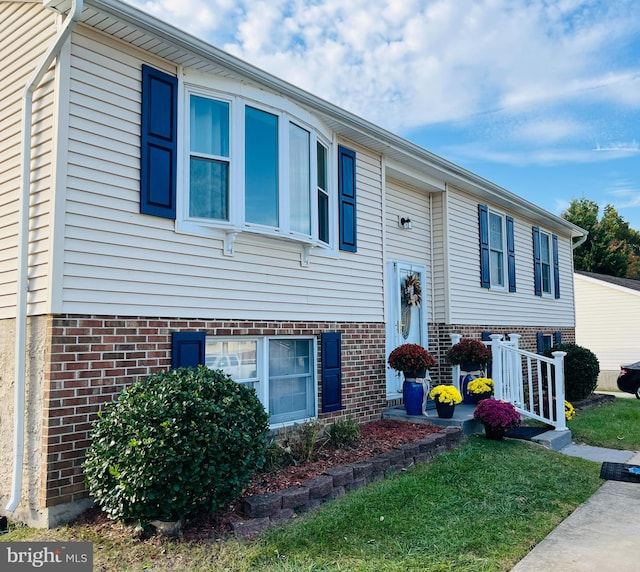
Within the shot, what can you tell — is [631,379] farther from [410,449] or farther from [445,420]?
[410,449]

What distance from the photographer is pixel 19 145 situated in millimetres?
5102

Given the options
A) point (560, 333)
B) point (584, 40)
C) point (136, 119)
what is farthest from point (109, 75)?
point (560, 333)

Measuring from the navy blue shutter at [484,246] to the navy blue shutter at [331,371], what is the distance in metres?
4.82

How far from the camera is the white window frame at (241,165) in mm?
5535

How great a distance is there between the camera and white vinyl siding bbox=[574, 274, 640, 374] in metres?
19.0

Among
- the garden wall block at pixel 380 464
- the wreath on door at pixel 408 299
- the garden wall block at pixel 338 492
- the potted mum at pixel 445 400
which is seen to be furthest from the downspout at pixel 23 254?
the wreath on door at pixel 408 299

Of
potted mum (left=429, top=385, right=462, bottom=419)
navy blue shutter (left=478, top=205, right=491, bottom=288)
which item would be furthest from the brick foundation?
navy blue shutter (left=478, top=205, right=491, bottom=288)

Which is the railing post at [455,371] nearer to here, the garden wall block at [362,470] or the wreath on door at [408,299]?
the wreath on door at [408,299]

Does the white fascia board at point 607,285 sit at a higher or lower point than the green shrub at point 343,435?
higher

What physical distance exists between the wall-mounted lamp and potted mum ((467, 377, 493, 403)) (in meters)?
2.73

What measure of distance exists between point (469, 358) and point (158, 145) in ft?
19.3

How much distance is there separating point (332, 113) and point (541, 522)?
16.8 ft

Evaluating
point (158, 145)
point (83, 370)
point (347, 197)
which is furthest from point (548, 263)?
point (83, 370)

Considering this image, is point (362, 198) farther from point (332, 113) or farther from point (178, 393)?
point (178, 393)
